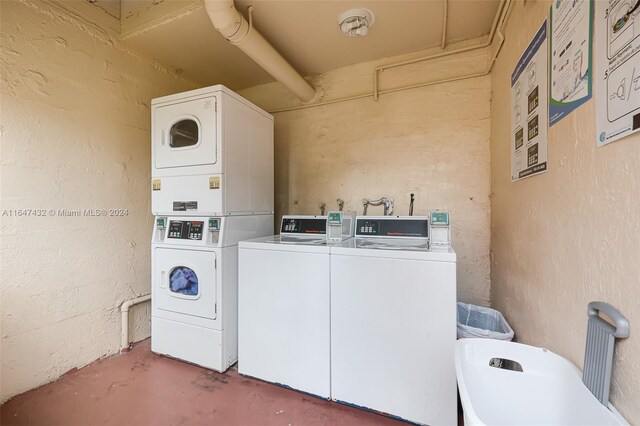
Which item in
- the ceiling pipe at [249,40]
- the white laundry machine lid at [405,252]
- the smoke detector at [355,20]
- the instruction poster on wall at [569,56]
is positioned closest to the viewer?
the instruction poster on wall at [569,56]

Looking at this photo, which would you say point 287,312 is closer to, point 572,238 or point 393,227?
point 393,227

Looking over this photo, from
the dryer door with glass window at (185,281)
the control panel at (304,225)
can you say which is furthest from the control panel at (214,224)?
the control panel at (304,225)

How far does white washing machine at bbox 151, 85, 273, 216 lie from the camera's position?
75.7 inches

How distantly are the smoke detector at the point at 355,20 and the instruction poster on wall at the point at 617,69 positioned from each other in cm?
147

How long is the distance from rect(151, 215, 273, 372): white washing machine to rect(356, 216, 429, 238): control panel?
0.96 metres

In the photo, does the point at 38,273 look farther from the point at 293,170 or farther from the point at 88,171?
the point at 293,170

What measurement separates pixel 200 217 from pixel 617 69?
221cm

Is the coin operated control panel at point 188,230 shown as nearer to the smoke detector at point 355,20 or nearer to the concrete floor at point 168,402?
the concrete floor at point 168,402

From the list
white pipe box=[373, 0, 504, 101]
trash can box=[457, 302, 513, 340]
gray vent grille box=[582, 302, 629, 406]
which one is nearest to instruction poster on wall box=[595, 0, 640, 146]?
gray vent grille box=[582, 302, 629, 406]

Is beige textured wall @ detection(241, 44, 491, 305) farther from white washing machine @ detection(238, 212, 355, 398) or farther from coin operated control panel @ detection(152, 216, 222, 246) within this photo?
coin operated control panel @ detection(152, 216, 222, 246)

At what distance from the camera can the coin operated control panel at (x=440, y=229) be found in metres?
1.66

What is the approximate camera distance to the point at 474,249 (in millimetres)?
2221

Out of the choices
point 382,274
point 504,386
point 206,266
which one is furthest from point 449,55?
point 206,266

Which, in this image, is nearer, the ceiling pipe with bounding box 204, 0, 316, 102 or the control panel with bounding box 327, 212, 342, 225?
the ceiling pipe with bounding box 204, 0, 316, 102
